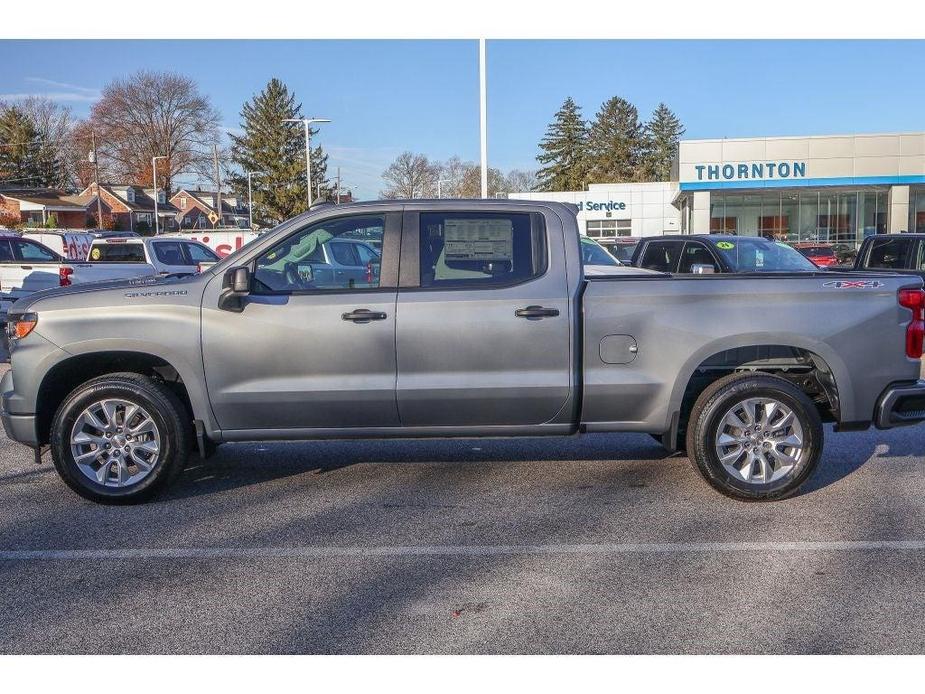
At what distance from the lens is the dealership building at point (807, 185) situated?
43625 millimetres

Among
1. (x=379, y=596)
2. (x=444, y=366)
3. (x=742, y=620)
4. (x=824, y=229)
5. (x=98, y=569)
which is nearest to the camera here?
(x=742, y=620)

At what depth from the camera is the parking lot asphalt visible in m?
4.15

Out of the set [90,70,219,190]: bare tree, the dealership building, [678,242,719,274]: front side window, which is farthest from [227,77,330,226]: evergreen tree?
[678,242,719,274]: front side window

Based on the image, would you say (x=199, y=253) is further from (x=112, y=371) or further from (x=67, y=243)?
(x=112, y=371)

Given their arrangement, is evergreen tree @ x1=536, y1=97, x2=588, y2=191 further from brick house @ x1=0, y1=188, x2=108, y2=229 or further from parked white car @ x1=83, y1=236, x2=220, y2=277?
parked white car @ x1=83, y1=236, x2=220, y2=277

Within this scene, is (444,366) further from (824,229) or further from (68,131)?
(68,131)

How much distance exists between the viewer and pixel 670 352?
6137 millimetres

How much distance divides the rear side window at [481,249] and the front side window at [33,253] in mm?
15380

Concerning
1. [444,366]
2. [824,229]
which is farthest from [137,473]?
[824,229]

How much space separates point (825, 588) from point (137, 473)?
4192 millimetres

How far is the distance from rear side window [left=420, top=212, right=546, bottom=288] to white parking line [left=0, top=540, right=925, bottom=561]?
68.6 inches

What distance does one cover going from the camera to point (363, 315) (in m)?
6.07

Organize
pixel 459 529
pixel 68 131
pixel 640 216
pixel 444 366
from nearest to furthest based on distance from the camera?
pixel 459 529
pixel 444 366
pixel 640 216
pixel 68 131

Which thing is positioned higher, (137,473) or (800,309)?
(800,309)
